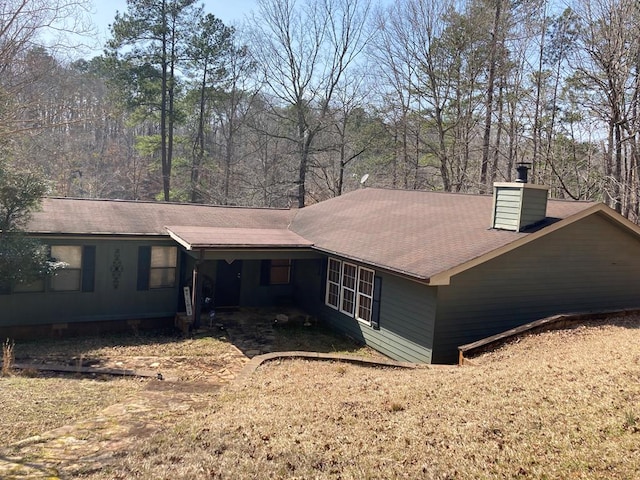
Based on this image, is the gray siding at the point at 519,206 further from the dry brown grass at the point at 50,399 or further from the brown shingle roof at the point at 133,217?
the dry brown grass at the point at 50,399

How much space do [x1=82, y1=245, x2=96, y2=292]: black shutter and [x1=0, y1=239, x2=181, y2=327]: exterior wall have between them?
3.0 inches

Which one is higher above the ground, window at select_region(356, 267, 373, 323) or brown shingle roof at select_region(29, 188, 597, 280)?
brown shingle roof at select_region(29, 188, 597, 280)

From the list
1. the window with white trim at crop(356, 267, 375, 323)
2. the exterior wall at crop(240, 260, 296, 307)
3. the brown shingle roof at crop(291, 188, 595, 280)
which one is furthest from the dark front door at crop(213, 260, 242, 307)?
the window with white trim at crop(356, 267, 375, 323)

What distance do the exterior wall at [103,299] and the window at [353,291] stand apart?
4.31 meters

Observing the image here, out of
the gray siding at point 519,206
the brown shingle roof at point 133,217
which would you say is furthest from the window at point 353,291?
the brown shingle roof at point 133,217

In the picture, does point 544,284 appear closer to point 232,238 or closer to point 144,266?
point 232,238

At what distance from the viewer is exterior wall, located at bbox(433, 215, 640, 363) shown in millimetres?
9664

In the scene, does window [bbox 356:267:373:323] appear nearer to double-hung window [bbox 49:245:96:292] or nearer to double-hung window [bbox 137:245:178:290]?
double-hung window [bbox 137:245:178:290]

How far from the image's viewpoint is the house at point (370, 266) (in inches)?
390

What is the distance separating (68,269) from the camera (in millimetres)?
12180

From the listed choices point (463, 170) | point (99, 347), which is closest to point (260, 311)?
point (99, 347)

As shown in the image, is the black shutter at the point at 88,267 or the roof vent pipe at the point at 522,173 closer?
the roof vent pipe at the point at 522,173

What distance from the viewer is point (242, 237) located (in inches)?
509

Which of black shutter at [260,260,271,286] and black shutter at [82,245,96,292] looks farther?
black shutter at [260,260,271,286]
